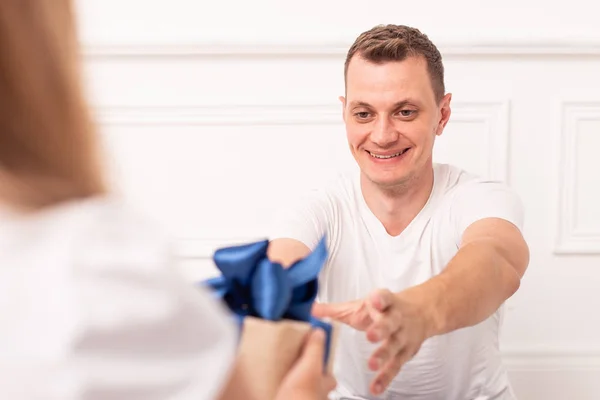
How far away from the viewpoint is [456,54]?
2375 mm

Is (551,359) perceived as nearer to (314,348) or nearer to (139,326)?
(314,348)

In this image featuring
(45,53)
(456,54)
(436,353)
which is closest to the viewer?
(45,53)

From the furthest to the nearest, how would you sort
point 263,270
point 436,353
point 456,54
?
point 456,54 → point 436,353 → point 263,270

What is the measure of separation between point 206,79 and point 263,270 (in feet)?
5.31

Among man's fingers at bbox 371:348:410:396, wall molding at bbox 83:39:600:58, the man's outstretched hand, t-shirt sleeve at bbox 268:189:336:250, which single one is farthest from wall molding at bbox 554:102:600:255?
man's fingers at bbox 371:348:410:396

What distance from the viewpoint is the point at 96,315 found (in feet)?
Result: 1.43

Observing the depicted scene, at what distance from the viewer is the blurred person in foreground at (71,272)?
438mm

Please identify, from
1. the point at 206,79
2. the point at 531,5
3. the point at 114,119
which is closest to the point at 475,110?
the point at 531,5

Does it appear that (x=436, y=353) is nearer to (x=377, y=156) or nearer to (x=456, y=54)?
(x=377, y=156)

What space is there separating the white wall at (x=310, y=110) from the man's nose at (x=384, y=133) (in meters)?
0.55

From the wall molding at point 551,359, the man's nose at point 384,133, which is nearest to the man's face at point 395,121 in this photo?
the man's nose at point 384,133

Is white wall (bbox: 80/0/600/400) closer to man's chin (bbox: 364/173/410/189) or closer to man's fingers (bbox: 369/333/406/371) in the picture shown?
man's chin (bbox: 364/173/410/189)

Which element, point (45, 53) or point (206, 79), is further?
point (206, 79)

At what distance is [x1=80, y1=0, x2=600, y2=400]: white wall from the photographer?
93.7 inches
